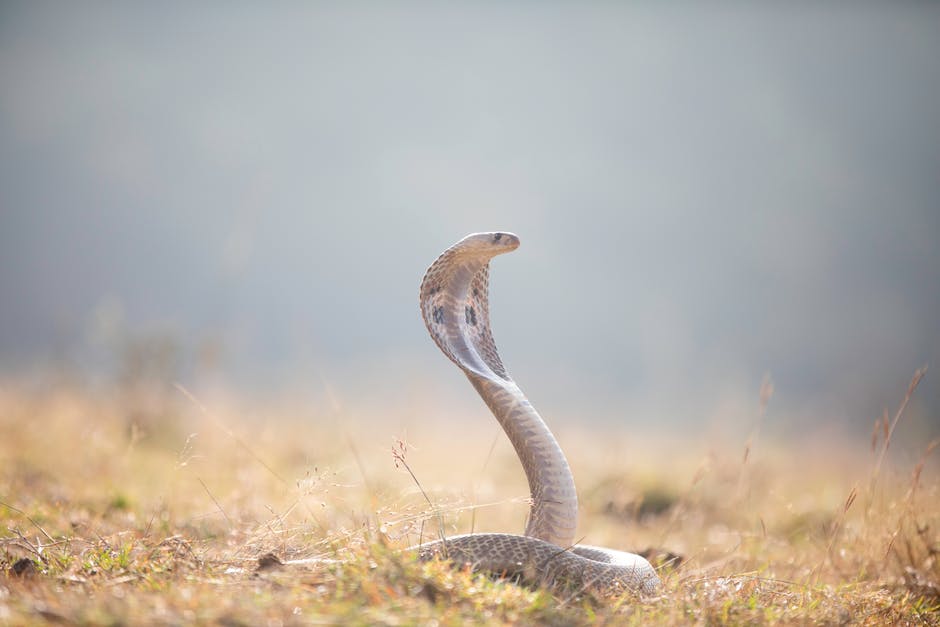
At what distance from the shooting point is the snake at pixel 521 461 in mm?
3225

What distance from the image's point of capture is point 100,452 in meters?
7.05

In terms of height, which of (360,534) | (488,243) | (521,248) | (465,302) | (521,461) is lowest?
(521,248)

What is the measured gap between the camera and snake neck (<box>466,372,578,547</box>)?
11.6 ft

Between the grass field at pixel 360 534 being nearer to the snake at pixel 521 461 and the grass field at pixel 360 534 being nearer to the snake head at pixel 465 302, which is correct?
the snake at pixel 521 461

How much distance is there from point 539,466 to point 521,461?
104 mm

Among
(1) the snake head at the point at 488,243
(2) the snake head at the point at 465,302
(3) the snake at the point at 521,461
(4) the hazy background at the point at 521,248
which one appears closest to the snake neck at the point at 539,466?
(3) the snake at the point at 521,461

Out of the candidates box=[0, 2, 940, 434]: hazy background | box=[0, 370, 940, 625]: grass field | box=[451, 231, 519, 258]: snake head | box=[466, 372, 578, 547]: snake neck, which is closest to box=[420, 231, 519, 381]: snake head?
box=[451, 231, 519, 258]: snake head

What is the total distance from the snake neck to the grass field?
0.60ft

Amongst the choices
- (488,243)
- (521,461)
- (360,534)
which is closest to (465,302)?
(488,243)

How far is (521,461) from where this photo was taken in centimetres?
365

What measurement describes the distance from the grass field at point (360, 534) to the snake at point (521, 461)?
0.14 meters

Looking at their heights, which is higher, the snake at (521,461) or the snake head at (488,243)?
the snake head at (488,243)

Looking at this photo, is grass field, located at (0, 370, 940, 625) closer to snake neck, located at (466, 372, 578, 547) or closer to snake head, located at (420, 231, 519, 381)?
snake neck, located at (466, 372, 578, 547)

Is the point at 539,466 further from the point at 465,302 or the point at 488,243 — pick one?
the point at 488,243
